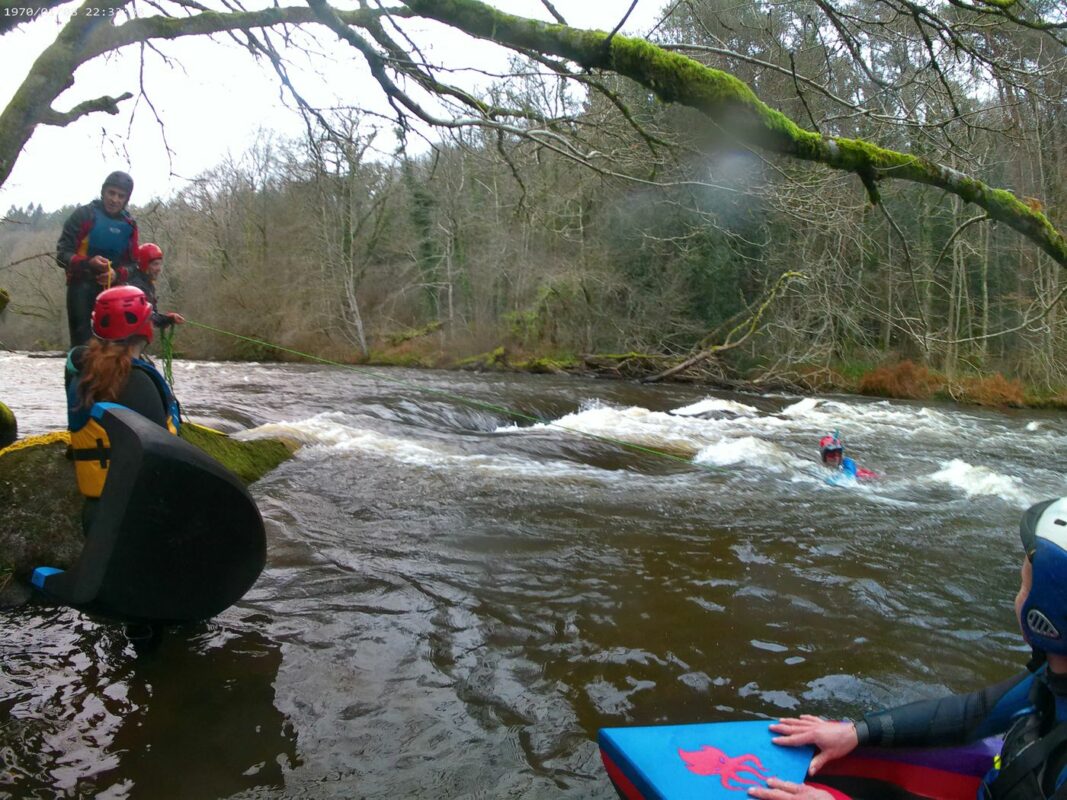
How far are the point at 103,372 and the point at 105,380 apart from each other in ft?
0.12

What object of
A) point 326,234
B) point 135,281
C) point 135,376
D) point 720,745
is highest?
point 326,234

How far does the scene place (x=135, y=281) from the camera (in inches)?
206

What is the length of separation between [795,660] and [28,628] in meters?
4.01

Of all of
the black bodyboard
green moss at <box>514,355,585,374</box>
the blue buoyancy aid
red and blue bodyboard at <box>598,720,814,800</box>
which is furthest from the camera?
green moss at <box>514,355,585,374</box>

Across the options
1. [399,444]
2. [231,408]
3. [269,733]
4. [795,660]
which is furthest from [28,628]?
[231,408]

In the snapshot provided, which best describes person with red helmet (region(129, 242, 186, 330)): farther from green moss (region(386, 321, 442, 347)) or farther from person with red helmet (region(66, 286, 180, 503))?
green moss (region(386, 321, 442, 347))

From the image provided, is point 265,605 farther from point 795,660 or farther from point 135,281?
point 795,660

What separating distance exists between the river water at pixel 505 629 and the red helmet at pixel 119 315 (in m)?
1.52

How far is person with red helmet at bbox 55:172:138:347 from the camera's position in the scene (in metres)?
4.81

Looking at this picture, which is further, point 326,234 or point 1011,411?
point 326,234

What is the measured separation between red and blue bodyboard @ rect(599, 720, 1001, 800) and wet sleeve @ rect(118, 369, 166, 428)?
93.3 inches

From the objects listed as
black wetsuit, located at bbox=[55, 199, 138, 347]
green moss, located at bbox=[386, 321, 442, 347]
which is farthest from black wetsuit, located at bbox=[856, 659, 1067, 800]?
green moss, located at bbox=[386, 321, 442, 347]

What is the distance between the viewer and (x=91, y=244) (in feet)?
16.2

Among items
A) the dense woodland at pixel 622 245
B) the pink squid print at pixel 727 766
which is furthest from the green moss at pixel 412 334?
the pink squid print at pixel 727 766
